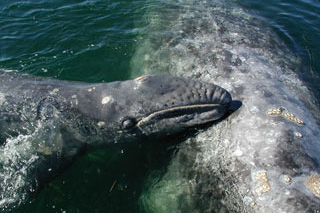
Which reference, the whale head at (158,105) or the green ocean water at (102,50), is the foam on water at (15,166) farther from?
the whale head at (158,105)

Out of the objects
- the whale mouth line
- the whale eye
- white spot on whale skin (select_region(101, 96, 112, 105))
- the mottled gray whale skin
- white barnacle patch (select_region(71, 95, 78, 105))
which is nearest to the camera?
the whale mouth line

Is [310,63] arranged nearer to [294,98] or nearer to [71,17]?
[294,98]

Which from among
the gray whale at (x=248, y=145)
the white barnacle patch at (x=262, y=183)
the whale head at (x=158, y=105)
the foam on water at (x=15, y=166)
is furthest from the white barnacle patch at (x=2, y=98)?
the white barnacle patch at (x=262, y=183)

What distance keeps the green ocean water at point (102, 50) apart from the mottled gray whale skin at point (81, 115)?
0.55 m

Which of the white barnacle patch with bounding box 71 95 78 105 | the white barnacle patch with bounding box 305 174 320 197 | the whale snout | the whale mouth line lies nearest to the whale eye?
the whale snout

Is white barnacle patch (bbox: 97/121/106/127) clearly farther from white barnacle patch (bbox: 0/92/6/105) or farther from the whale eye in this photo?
white barnacle patch (bbox: 0/92/6/105)

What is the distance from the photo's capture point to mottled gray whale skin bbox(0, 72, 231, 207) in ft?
20.0

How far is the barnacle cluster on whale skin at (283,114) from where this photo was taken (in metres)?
6.04

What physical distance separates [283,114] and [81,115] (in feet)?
13.8

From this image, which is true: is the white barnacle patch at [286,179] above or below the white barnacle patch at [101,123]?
above

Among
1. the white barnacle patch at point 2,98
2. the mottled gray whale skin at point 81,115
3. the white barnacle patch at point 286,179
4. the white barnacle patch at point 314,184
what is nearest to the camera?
the white barnacle patch at point 314,184

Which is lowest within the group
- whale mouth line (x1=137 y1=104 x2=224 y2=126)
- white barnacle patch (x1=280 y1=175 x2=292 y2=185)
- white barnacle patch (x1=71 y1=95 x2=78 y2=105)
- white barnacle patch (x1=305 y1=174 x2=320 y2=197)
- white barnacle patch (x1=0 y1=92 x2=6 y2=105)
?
white barnacle patch (x1=0 y1=92 x2=6 y2=105)

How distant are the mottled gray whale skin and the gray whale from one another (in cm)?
68

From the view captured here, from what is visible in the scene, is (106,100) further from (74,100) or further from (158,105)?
(158,105)
